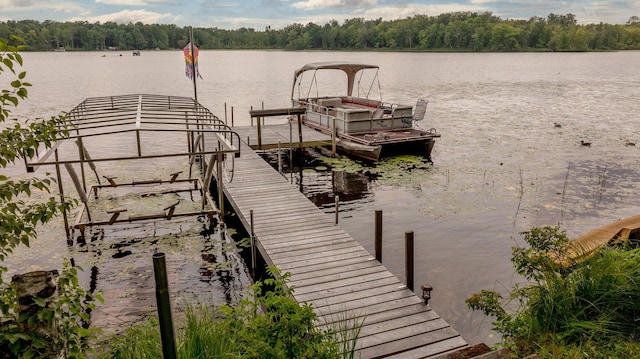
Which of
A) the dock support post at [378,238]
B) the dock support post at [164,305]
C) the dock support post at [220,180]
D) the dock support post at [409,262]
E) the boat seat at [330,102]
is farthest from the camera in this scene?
the boat seat at [330,102]

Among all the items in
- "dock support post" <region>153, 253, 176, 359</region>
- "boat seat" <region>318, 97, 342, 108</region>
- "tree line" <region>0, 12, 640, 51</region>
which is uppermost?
"tree line" <region>0, 12, 640, 51</region>

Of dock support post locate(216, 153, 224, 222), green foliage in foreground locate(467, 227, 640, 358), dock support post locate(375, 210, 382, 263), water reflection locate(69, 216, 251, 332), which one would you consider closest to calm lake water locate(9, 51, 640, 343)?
water reflection locate(69, 216, 251, 332)

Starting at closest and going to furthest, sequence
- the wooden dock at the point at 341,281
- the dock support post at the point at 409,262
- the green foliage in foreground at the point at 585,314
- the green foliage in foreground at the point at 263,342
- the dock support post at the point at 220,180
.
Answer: the green foliage in foreground at the point at 263,342
the green foliage in foreground at the point at 585,314
the wooden dock at the point at 341,281
the dock support post at the point at 409,262
the dock support post at the point at 220,180

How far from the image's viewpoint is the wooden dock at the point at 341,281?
252 inches

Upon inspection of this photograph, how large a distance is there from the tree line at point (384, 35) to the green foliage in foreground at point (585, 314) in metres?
143

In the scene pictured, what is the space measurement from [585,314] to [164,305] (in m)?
4.53

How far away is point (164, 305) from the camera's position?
3.04m

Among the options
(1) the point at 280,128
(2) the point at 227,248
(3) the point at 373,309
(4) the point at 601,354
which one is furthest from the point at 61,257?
(1) the point at 280,128

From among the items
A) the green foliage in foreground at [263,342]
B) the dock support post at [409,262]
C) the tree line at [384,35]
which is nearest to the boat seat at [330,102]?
the dock support post at [409,262]

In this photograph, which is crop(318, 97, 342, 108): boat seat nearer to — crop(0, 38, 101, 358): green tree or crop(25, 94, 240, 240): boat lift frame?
crop(25, 94, 240, 240): boat lift frame

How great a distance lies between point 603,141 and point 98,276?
24.4m

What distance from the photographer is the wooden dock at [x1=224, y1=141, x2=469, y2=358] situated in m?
6.41

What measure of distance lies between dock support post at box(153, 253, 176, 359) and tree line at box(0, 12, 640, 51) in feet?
481

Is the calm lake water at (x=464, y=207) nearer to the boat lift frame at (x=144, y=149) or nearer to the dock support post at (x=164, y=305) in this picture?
the boat lift frame at (x=144, y=149)
